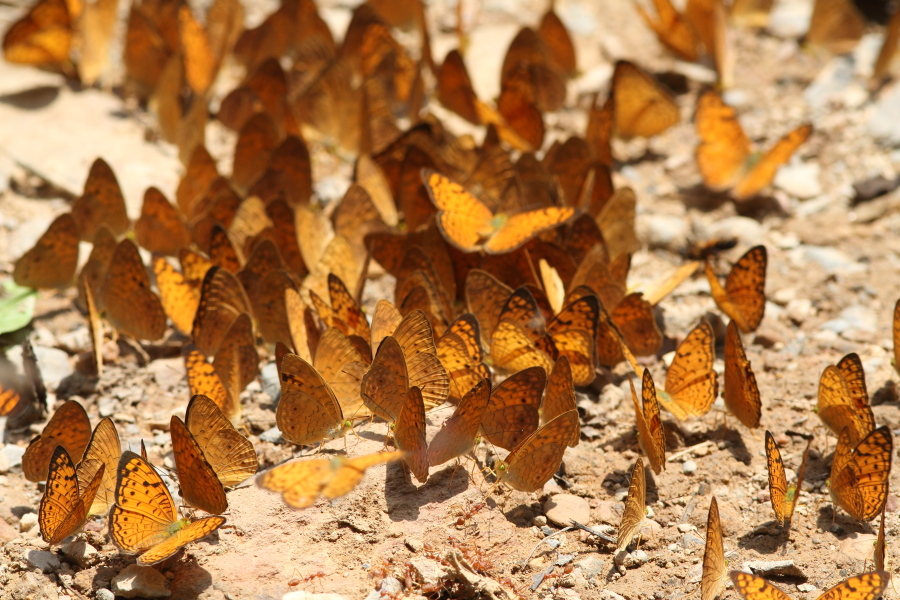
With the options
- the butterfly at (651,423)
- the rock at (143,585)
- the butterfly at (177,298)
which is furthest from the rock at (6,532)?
the butterfly at (651,423)

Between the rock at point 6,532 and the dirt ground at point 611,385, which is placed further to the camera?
the rock at point 6,532

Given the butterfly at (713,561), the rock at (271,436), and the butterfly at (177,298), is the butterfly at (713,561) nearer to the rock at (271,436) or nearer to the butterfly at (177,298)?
the rock at (271,436)

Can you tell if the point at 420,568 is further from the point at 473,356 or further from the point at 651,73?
the point at 651,73

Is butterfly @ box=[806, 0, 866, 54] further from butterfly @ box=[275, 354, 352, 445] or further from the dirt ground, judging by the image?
butterfly @ box=[275, 354, 352, 445]

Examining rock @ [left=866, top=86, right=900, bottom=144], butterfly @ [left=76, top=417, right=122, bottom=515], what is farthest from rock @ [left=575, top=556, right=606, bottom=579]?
rock @ [left=866, top=86, right=900, bottom=144]

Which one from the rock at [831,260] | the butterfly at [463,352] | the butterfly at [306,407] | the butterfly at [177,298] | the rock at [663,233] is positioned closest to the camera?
the butterfly at [306,407]

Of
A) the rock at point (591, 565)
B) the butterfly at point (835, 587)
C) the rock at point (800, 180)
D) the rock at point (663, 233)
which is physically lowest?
the rock at point (591, 565)
